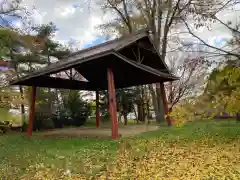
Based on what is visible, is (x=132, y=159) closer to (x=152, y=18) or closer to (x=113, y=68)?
(x=113, y=68)

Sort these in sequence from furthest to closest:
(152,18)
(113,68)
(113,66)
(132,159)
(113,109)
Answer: (152,18) → (113,68) → (113,66) → (113,109) → (132,159)

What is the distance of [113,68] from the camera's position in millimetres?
11117

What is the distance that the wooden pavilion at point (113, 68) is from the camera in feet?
29.3

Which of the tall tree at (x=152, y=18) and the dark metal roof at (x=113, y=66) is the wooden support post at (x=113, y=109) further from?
the tall tree at (x=152, y=18)

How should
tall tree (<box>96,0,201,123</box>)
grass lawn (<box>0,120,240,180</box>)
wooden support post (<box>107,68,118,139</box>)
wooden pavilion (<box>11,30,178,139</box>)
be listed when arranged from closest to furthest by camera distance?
grass lawn (<box>0,120,240,180</box>) < wooden support post (<box>107,68,118,139</box>) < wooden pavilion (<box>11,30,178,139</box>) < tall tree (<box>96,0,201,123</box>)

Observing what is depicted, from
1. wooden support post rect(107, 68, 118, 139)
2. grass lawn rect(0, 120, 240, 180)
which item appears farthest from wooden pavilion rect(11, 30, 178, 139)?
grass lawn rect(0, 120, 240, 180)

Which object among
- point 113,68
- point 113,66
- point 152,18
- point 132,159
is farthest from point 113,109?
point 152,18

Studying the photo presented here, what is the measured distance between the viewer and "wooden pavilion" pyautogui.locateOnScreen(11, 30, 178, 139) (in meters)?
8.94

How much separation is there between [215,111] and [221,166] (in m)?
1.63

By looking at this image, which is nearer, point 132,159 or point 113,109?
point 132,159

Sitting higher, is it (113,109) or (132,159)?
(113,109)

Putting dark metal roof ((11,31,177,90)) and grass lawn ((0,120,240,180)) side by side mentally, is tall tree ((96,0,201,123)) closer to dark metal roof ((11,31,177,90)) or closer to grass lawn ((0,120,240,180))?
dark metal roof ((11,31,177,90))

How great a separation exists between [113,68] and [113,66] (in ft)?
2.59

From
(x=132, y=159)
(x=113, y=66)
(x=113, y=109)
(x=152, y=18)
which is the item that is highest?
(x=152, y=18)
